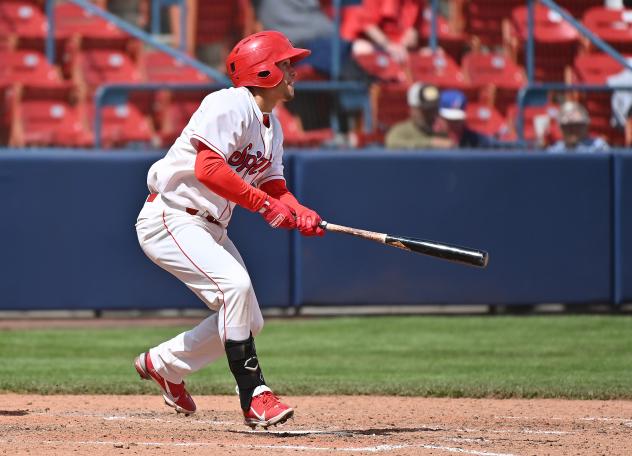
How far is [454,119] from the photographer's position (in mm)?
12000

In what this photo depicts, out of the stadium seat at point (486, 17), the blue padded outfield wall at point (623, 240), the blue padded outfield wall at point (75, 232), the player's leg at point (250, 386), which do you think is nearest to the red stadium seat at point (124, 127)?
the blue padded outfield wall at point (75, 232)

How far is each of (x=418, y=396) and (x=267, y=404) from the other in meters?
2.15

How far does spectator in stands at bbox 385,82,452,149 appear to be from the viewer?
460 inches

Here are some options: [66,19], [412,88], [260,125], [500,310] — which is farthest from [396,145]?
[260,125]

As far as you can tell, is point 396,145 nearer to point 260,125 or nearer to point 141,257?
point 141,257

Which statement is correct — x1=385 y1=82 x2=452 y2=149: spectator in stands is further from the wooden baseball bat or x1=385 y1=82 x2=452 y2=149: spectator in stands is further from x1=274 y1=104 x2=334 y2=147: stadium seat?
the wooden baseball bat

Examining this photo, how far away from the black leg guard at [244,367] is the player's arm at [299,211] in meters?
0.57

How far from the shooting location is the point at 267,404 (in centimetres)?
557

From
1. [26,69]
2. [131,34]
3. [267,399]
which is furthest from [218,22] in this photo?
[267,399]

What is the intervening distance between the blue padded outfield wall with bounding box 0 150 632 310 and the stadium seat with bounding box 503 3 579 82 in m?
3.14

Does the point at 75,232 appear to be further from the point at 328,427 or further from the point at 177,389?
the point at 328,427

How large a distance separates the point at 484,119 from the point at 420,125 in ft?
6.12

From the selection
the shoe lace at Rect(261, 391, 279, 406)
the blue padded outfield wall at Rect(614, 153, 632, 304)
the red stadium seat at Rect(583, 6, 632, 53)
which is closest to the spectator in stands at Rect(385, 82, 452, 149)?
the blue padded outfield wall at Rect(614, 153, 632, 304)

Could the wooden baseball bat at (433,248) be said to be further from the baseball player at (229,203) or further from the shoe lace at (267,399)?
the shoe lace at (267,399)
